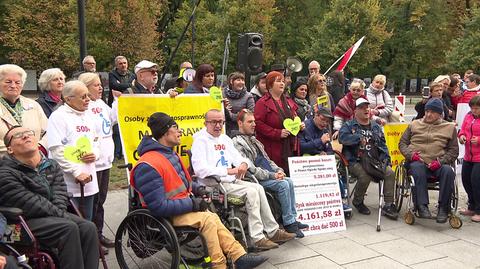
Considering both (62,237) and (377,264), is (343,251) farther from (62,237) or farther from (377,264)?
(62,237)

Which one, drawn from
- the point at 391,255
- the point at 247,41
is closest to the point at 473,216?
the point at 391,255

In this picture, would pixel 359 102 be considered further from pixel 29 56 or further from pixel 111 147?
pixel 29 56

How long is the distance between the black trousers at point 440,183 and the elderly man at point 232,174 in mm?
1891

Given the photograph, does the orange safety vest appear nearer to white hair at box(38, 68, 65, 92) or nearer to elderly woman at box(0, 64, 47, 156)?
elderly woman at box(0, 64, 47, 156)

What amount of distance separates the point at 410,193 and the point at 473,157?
1.03 metres

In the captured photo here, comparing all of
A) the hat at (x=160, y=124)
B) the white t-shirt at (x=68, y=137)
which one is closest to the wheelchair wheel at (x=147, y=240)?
the white t-shirt at (x=68, y=137)

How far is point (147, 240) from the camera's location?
4.06 metres

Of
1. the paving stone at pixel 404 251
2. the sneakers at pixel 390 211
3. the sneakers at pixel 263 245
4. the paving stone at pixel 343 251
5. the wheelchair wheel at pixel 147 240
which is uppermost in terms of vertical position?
the wheelchair wheel at pixel 147 240

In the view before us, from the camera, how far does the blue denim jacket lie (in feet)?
20.1

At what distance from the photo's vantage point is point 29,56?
24.7 meters

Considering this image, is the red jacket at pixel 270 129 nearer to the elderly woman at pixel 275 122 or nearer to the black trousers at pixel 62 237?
the elderly woman at pixel 275 122

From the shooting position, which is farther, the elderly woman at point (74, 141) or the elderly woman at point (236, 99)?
the elderly woman at point (236, 99)

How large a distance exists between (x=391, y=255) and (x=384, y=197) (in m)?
1.45

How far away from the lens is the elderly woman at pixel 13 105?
12.9ft
